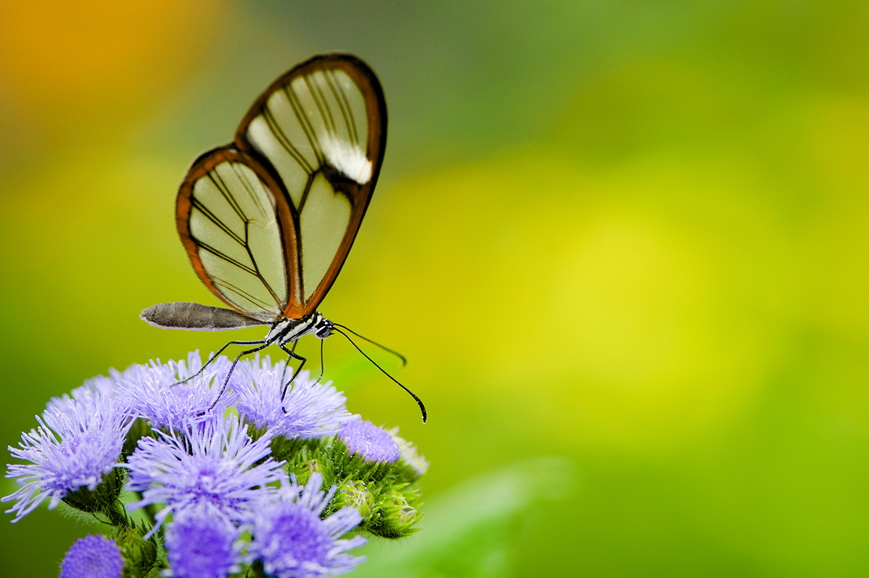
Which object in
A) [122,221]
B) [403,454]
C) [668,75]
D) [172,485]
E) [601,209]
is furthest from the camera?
[668,75]

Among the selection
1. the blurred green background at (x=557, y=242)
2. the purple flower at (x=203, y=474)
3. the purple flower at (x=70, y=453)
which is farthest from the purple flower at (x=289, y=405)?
the blurred green background at (x=557, y=242)

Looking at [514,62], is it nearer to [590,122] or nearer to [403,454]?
[590,122]

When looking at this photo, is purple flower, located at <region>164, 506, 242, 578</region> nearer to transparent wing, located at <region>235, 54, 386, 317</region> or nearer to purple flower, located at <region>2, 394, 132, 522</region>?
purple flower, located at <region>2, 394, 132, 522</region>

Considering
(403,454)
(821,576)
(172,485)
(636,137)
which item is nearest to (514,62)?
(636,137)

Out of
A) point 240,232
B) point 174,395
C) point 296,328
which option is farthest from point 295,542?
point 240,232

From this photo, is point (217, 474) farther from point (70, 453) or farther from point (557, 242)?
point (557, 242)

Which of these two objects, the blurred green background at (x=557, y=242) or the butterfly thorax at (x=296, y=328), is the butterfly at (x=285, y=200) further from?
the blurred green background at (x=557, y=242)
